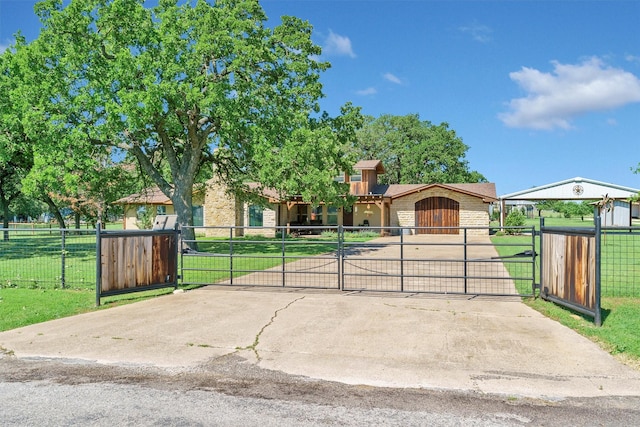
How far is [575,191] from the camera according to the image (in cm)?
3522

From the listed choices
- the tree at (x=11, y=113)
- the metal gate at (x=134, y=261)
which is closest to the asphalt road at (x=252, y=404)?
the metal gate at (x=134, y=261)

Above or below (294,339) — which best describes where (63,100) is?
above

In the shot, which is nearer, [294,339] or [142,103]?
[294,339]

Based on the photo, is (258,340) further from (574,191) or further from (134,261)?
(574,191)

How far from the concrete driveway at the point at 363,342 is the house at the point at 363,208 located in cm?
2333

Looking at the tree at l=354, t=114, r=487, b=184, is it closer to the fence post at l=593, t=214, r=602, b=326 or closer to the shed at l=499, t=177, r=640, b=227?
the shed at l=499, t=177, r=640, b=227

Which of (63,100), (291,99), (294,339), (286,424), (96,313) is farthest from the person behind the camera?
(291,99)

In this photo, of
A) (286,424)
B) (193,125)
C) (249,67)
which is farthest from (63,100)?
(286,424)

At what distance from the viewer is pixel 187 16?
64.4 feet

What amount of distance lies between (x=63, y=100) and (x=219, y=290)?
503 inches

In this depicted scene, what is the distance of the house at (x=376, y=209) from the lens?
3212 cm

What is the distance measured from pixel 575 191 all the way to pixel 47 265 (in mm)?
34741

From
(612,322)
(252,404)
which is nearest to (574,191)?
(612,322)

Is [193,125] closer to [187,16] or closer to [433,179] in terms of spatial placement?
[187,16]
